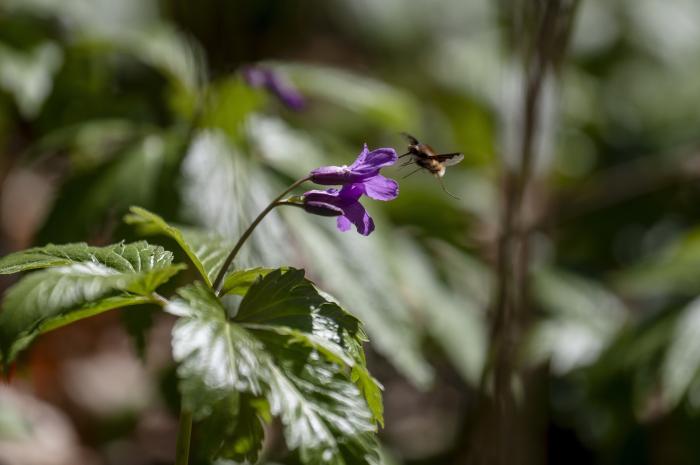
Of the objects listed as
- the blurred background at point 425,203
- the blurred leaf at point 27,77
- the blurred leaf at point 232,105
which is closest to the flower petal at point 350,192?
the blurred background at point 425,203

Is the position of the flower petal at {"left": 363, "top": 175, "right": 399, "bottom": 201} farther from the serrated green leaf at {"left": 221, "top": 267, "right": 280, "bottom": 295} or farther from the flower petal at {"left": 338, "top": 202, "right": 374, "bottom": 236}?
the serrated green leaf at {"left": 221, "top": 267, "right": 280, "bottom": 295}

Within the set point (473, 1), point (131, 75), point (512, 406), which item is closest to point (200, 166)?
point (512, 406)

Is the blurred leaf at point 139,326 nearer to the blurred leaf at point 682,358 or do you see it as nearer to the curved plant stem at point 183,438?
the curved plant stem at point 183,438

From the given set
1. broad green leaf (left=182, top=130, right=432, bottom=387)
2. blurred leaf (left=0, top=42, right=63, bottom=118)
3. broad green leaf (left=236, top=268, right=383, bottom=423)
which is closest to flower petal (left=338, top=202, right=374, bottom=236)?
broad green leaf (left=236, top=268, right=383, bottom=423)

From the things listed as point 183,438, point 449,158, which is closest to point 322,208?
point 449,158

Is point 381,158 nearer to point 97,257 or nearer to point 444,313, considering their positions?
point 97,257

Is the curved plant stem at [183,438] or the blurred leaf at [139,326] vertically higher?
the curved plant stem at [183,438]
